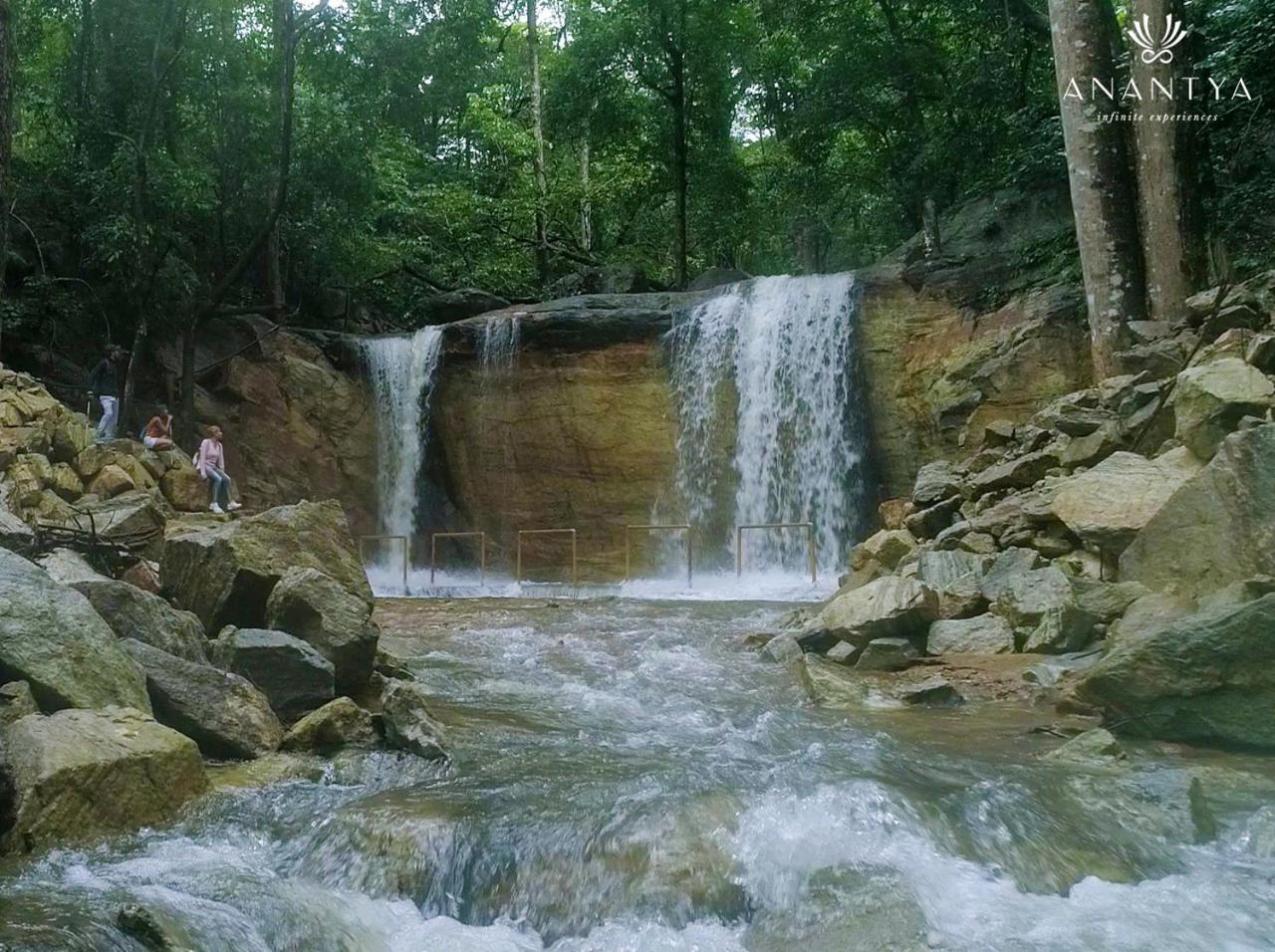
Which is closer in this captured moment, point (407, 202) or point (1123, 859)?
point (1123, 859)

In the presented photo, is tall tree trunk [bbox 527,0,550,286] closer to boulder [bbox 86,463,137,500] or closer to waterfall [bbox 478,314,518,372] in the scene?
waterfall [bbox 478,314,518,372]

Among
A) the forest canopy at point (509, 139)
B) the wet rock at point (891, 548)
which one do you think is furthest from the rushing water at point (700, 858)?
the forest canopy at point (509, 139)

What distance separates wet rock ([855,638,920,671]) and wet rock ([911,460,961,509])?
11.0 ft

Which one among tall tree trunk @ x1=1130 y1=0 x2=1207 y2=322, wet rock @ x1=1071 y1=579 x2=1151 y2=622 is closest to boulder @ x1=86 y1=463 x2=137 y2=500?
wet rock @ x1=1071 y1=579 x2=1151 y2=622

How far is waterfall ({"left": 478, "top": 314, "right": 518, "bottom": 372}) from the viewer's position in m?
19.8

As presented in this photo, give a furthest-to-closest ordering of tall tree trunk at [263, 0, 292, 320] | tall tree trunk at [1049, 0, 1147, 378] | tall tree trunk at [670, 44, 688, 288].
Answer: tall tree trunk at [670, 44, 688, 288]
tall tree trunk at [263, 0, 292, 320]
tall tree trunk at [1049, 0, 1147, 378]

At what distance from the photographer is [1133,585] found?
7.04 m

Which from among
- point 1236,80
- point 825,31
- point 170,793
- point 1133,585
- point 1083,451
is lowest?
point 170,793

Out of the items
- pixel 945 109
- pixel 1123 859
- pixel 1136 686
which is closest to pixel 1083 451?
pixel 1136 686

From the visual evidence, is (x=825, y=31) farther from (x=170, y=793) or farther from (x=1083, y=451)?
(x=170, y=793)

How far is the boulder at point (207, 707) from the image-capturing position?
5.18 metres

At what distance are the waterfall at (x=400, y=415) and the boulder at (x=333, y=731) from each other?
15248 millimetres

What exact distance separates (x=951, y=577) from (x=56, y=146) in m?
17.8

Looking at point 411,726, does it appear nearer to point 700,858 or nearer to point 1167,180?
point 700,858
